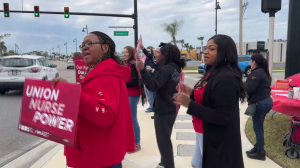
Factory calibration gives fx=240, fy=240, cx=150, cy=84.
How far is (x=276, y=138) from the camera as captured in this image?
467 cm

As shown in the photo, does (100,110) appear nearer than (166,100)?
Yes

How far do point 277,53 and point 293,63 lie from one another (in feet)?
149

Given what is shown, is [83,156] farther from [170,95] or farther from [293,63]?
[293,63]

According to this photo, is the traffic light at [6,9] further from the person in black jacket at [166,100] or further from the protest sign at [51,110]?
the protest sign at [51,110]

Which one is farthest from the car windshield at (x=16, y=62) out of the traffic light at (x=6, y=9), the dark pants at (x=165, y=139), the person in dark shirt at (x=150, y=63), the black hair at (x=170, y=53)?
the dark pants at (x=165, y=139)

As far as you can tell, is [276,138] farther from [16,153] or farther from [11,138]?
[11,138]

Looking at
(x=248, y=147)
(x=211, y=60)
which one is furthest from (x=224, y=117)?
(x=248, y=147)

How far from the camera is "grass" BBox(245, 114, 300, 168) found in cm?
365

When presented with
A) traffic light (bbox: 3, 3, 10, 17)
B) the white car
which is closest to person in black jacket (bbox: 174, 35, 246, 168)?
the white car

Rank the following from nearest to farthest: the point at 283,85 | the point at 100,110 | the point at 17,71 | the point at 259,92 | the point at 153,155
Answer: the point at 100,110 → the point at 259,92 → the point at 153,155 → the point at 283,85 → the point at 17,71

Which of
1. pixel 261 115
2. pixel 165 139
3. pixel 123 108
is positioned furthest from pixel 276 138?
pixel 123 108

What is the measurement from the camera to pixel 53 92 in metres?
1.67

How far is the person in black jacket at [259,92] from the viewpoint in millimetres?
3582

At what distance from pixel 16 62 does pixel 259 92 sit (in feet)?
32.5
